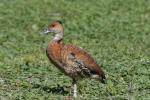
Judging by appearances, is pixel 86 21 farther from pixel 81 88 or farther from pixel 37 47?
pixel 81 88

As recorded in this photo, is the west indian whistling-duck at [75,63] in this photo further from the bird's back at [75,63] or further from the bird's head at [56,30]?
the bird's head at [56,30]

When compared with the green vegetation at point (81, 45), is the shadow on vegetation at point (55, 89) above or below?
below

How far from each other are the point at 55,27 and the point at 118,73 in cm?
186

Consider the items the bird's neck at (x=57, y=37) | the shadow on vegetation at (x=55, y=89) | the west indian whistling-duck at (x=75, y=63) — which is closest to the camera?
the west indian whistling-duck at (x=75, y=63)

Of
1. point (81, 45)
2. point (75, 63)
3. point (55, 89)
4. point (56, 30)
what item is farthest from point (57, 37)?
point (81, 45)

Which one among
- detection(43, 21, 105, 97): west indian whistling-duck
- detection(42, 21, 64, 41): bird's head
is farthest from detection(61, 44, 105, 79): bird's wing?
detection(42, 21, 64, 41): bird's head

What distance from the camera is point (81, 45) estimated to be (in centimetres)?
1708

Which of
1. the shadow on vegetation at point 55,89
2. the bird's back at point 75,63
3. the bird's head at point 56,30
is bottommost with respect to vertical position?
the shadow on vegetation at point 55,89

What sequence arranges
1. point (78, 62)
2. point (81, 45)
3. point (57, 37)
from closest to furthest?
1. point (78, 62)
2. point (57, 37)
3. point (81, 45)

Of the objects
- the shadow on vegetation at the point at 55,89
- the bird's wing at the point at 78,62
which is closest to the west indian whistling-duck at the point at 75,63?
the bird's wing at the point at 78,62

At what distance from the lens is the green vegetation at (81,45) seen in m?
11.7

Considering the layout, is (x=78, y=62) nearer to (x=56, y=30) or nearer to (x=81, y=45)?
(x=56, y=30)

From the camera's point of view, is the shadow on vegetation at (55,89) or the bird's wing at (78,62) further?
the shadow on vegetation at (55,89)

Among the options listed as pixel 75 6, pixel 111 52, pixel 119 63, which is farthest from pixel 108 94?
pixel 75 6
